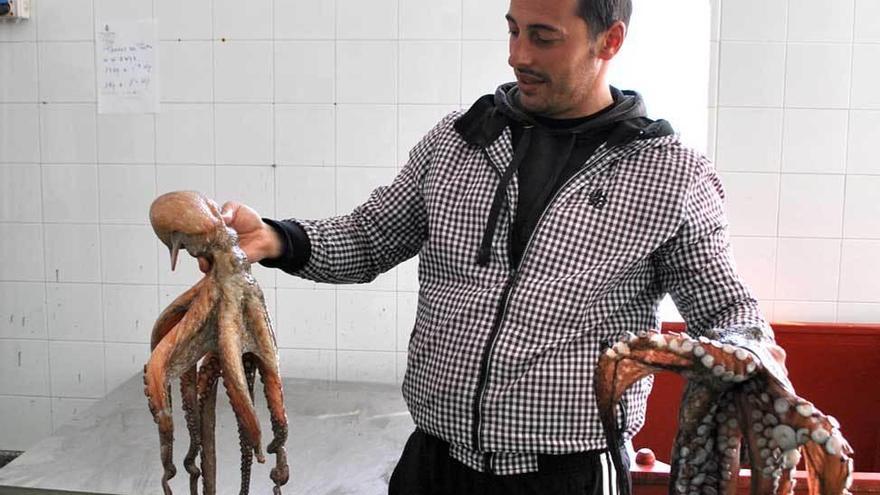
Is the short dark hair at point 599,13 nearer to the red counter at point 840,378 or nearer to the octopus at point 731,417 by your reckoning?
the octopus at point 731,417

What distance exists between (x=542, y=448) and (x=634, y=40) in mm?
1821

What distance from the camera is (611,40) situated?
169cm

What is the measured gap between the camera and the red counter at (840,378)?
297 cm

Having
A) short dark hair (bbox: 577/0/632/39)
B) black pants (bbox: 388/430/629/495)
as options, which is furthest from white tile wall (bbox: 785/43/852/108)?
black pants (bbox: 388/430/629/495)

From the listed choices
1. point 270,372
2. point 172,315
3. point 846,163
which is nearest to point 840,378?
point 846,163

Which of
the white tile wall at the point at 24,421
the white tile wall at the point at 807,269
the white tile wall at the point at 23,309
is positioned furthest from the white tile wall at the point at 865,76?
the white tile wall at the point at 24,421

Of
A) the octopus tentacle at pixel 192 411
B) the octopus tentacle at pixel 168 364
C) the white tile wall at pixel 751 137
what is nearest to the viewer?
the octopus tentacle at pixel 168 364

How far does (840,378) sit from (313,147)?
194 centimetres

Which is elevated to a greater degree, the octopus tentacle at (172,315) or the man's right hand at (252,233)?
the man's right hand at (252,233)

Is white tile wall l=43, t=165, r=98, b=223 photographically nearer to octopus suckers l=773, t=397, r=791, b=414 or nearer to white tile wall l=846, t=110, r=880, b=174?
white tile wall l=846, t=110, r=880, b=174

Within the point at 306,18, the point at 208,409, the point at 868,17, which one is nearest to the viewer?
the point at 208,409

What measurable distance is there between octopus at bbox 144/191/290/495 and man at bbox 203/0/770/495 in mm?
242

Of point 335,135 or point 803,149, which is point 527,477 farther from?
point 803,149

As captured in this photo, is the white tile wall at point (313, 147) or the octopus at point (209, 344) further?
the white tile wall at point (313, 147)
